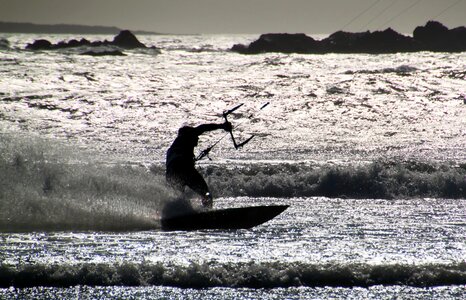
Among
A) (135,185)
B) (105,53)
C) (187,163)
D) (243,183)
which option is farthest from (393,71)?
(187,163)

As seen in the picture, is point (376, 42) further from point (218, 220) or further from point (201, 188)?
point (218, 220)

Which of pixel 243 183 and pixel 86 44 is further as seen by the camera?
pixel 86 44

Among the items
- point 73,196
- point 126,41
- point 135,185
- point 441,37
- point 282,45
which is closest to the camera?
point 73,196

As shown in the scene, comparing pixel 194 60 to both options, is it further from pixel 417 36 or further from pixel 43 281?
pixel 43 281

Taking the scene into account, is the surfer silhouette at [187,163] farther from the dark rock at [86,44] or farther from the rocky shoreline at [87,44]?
the dark rock at [86,44]

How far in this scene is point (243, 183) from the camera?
16953 mm

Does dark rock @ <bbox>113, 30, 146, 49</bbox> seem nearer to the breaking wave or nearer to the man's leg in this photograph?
the breaking wave

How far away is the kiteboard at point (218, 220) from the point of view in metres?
10.6

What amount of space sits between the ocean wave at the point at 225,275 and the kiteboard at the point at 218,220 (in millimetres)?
2473

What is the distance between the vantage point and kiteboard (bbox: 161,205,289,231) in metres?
10.6

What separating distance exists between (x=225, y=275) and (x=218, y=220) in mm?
2800

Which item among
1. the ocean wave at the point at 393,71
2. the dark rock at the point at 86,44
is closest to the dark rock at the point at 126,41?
the dark rock at the point at 86,44

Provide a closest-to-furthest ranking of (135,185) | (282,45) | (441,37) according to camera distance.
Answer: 1. (135,185)
2. (282,45)
3. (441,37)

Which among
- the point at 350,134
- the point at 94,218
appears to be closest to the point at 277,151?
the point at 350,134
